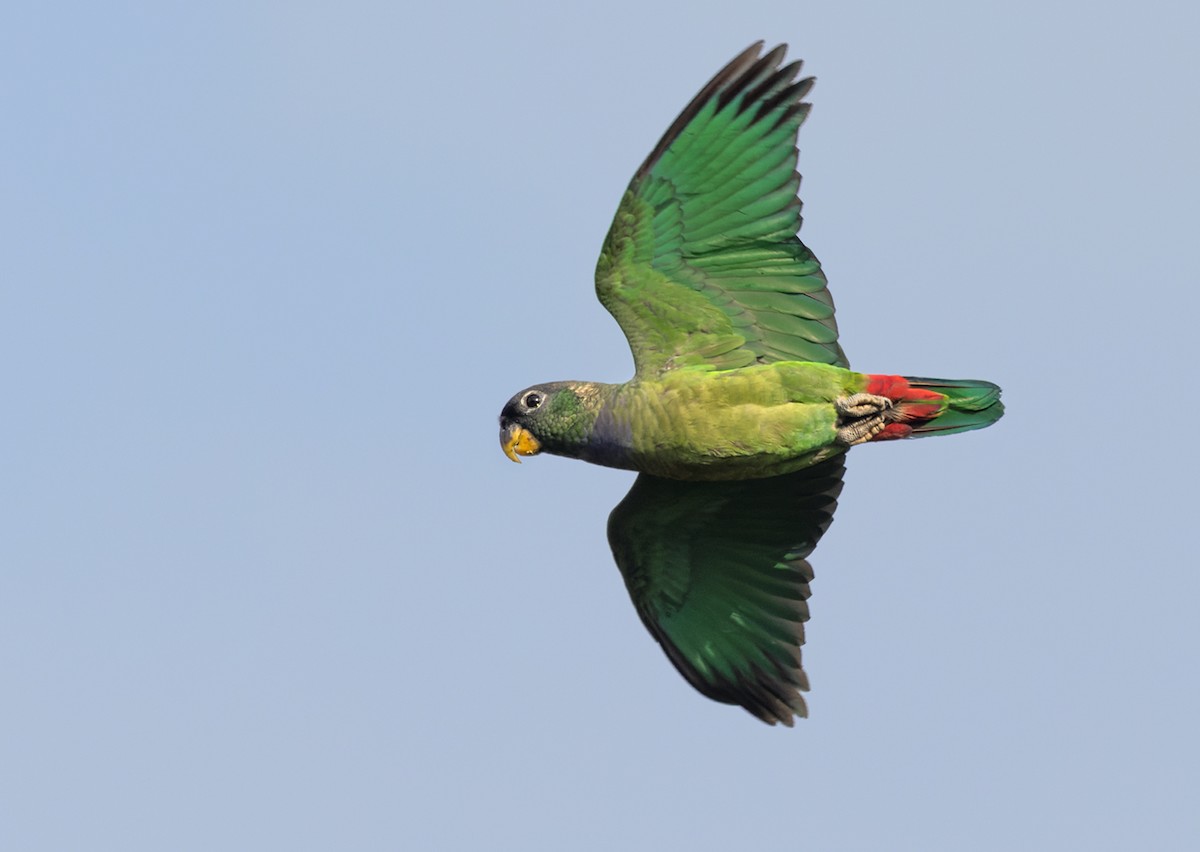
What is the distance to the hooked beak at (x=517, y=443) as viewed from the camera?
12641 millimetres

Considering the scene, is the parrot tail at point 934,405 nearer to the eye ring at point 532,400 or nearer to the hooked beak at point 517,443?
the eye ring at point 532,400

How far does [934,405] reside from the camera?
12219 millimetres

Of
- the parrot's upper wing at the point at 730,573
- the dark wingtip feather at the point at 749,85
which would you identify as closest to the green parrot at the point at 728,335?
the dark wingtip feather at the point at 749,85

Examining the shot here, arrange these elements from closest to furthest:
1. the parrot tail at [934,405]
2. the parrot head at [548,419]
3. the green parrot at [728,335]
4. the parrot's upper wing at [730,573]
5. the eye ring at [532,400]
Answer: the green parrot at [728,335]
the parrot tail at [934,405]
the parrot head at [548,419]
the eye ring at [532,400]
the parrot's upper wing at [730,573]

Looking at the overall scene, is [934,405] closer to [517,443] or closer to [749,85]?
[749,85]

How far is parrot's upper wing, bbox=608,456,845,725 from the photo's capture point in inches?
514

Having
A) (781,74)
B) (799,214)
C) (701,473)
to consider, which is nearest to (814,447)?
(701,473)

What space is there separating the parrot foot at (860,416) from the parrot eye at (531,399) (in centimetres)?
205

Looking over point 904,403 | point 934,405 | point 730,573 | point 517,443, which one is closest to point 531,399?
point 517,443

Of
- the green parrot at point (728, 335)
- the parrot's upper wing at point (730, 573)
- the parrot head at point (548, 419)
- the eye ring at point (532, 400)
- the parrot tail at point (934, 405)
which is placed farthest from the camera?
the parrot's upper wing at point (730, 573)

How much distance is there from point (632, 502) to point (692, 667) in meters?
1.31

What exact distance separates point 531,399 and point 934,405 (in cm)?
273

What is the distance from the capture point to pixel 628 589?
1332 centimetres

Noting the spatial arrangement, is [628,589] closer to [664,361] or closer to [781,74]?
[664,361]
